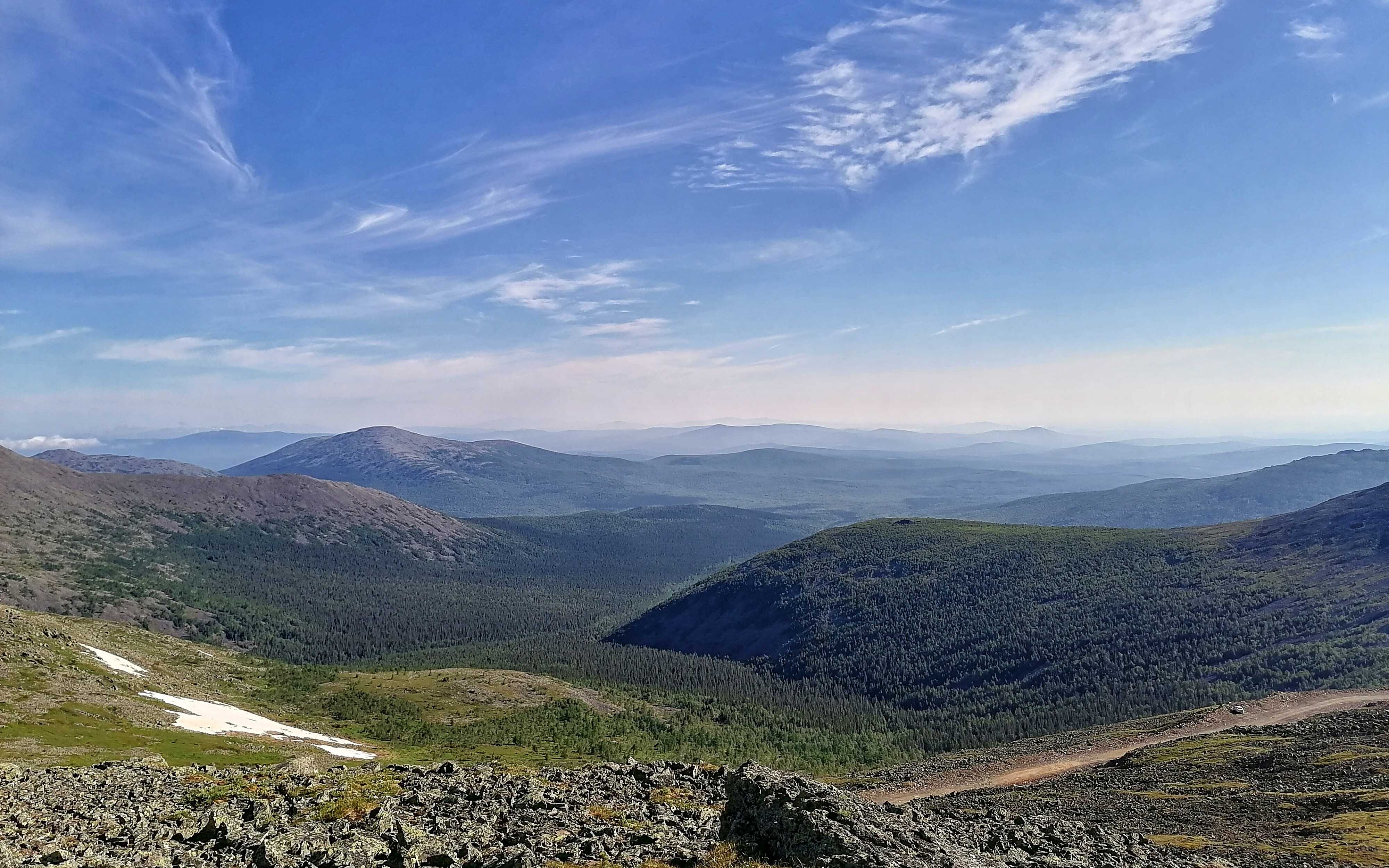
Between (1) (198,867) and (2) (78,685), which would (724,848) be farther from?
(2) (78,685)

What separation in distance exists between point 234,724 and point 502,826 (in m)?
88.1

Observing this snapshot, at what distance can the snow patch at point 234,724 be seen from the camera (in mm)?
86688

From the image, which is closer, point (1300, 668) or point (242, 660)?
point (1300, 668)

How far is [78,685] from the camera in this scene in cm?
9044

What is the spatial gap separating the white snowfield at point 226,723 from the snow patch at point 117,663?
0.14m

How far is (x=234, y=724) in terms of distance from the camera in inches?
3703

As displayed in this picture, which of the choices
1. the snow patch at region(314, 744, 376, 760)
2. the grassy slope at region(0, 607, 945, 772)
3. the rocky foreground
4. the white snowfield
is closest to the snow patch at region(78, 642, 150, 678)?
the white snowfield

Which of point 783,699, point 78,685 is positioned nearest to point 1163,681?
point 783,699

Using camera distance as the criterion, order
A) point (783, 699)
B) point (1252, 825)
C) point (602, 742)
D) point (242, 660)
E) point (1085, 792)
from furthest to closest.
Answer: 1. point (783, 699)
2. point (242, 660)
3. point (602, 742)
4. point (1085, 792)
5. point (1252, 825)

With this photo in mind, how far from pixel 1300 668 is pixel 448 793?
17501cm

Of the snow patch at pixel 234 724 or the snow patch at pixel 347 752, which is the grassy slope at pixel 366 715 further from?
the snow patch at pixel 234 724

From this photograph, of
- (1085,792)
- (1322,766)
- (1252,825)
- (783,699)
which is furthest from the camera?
(783,699)

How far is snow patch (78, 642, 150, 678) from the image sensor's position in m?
107

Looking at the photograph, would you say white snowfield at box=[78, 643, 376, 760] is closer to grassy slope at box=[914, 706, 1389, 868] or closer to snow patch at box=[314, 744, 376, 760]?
snow patch at box=[314, 744, 376, 760]
